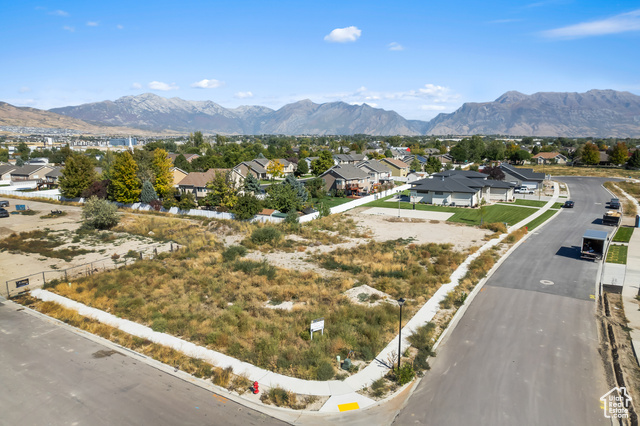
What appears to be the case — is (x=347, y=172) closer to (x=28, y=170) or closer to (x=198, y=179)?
(x=198, y=179)

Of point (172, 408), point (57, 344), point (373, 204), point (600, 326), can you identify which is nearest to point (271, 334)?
point (172, 408)

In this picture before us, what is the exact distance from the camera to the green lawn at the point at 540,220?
1846 inches

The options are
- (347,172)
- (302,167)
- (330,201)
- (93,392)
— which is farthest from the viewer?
(302,167)

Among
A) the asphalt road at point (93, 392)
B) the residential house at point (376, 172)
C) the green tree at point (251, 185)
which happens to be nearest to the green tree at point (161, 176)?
the green tree at point (251, 185)

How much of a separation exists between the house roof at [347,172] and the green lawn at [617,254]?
44.0 metres

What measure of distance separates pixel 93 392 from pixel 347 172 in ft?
205

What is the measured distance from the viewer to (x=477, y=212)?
55.6 meters

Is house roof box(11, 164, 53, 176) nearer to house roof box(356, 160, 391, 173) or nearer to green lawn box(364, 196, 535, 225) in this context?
house roof box(356, 160, 391, 173)

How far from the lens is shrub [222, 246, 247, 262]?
34.7m

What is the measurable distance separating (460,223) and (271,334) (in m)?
36.1

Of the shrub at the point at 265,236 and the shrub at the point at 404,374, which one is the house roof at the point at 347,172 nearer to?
the shrub at the point at 265,236

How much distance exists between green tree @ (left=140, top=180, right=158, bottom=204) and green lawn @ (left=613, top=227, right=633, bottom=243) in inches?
2380

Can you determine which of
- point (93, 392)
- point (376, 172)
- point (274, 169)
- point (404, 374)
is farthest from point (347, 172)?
point (93, 392)

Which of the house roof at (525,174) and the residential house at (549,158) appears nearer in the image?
the house roof at (525,174)
